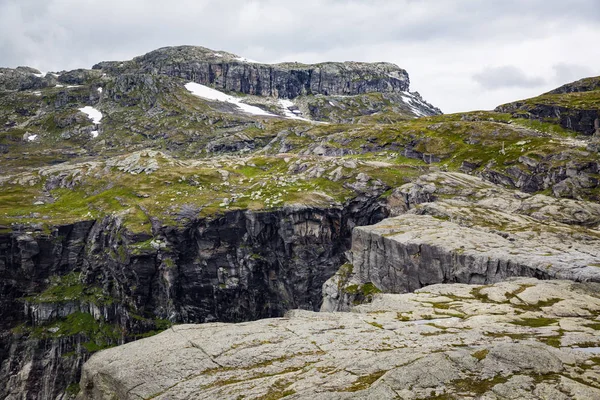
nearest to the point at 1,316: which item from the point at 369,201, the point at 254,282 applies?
the point at 254,282

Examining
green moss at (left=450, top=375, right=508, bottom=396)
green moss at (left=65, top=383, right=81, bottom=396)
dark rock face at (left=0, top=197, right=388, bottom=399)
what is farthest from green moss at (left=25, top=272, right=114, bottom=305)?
green moss at (left=450, top=375, right=508, bottom=396)

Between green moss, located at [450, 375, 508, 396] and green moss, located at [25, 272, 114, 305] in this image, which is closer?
green moss, located at [450, 375, 508, 396]

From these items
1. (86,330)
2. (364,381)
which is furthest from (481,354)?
(86,330)

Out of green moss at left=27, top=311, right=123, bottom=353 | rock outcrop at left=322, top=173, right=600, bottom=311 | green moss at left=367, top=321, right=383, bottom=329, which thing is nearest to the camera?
green moss at left=367, top=321, right=383, bottom=329

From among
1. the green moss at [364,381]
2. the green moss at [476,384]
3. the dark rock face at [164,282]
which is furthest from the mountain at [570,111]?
the green moss at [364,381]

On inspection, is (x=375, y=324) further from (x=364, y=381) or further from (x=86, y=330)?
(x=86, y=330)

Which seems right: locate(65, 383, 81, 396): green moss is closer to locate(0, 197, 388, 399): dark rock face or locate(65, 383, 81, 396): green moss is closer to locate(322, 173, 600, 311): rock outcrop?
locate(0, 197, 388, 399): dark rock face

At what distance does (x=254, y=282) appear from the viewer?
4569 inches

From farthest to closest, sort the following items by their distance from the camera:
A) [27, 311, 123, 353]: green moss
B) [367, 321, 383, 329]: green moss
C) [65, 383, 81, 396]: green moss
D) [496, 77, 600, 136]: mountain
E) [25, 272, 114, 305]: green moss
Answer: [496, 77, 600, 136]: mountain → [25, 272, 114, 305]: green moss → [27, 311, 123, 353]: green moss → [65, 383, 81, 396]: green moss → [367, 321, 383, 329]: green moss

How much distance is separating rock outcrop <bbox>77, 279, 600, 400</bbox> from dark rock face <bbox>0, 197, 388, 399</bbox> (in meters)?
67.1

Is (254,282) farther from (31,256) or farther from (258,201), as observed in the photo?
(31,256)

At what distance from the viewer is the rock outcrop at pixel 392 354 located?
2125 cm

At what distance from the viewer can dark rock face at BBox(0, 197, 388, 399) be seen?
111m

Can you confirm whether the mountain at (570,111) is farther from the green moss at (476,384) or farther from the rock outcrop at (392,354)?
the green moss at (476,384)
